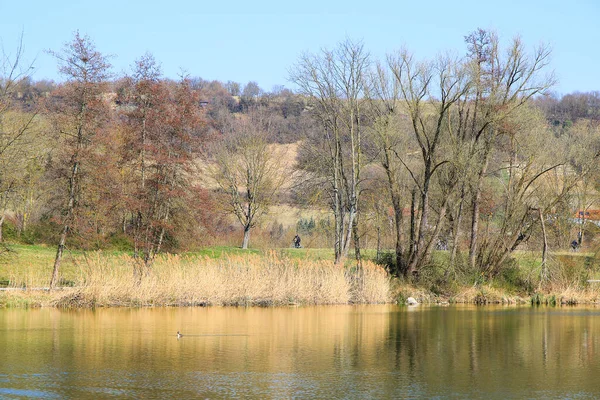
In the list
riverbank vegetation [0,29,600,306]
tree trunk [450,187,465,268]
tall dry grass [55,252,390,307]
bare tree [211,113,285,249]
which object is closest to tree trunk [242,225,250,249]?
bare tree [211,113,285,249]

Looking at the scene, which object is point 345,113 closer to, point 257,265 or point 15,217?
point 257,265

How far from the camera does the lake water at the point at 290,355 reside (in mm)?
15242

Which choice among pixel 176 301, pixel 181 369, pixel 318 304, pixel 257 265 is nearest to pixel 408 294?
pixel 318 304

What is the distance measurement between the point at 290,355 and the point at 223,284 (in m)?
12.5

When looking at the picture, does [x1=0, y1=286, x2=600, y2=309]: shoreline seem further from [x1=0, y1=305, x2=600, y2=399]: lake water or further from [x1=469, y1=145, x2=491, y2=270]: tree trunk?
[x1=469, y1=145, x2=491, y2=270]: tree trunk

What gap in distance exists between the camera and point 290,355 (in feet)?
63.6

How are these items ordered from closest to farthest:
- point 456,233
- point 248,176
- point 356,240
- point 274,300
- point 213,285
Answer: point 213,285
point 274,300
point 456,233
point 356,240
point 248,176

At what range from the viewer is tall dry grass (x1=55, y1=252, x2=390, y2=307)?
29.6 m

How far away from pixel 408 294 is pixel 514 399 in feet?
74.7

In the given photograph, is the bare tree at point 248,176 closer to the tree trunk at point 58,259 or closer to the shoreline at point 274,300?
the shoreline at point 274,300

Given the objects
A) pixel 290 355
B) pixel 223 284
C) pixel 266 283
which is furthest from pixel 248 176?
pixel 290 355

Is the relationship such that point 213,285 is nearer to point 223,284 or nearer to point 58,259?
point 223,284

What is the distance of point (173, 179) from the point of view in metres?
37.8

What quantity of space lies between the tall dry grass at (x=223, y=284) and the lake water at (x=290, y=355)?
3.93ft
